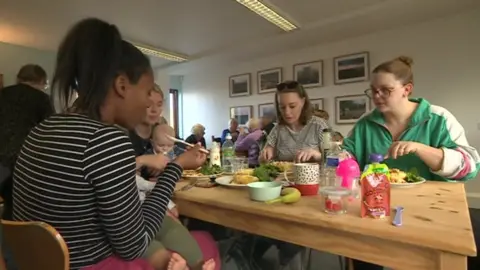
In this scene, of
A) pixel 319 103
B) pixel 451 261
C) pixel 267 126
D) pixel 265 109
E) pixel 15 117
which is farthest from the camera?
pixel 265 109

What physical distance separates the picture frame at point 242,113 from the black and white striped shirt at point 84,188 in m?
5.48

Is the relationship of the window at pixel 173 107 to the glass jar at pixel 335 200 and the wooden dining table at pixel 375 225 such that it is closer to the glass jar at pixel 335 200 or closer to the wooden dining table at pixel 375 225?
the wooden dining table at pixel 375 225

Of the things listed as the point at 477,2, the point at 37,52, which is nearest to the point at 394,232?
the point at 477,2

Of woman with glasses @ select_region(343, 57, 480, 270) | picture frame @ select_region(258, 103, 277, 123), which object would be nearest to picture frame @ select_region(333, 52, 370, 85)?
picture frame @ select_region(258, 103, 277, 123)

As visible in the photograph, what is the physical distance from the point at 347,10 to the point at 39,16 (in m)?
3.70

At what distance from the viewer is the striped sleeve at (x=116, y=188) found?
70cm

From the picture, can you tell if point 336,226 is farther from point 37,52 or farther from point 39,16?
point 37,52

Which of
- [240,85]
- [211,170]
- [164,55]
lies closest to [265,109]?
[240,85]

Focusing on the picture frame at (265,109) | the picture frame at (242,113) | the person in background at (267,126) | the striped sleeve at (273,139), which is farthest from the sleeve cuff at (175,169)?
the picture frame at (242,113)

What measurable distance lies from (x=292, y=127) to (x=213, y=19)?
2.54 metres

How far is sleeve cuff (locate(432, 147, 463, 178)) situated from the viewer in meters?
1.16

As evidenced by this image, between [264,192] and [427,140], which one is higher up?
[427,140]

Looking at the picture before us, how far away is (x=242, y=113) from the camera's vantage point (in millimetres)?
6359

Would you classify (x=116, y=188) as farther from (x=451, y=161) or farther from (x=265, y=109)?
(x=265, y=109)
